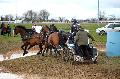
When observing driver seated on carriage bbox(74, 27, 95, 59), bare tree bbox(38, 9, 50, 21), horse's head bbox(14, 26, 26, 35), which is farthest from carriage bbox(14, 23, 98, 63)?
bare tree bbox(38, 9, 50, 21)

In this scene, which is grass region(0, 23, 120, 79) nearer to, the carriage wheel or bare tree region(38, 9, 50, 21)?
the carriage wheel

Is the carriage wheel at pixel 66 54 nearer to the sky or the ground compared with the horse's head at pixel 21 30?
nearer to the ground

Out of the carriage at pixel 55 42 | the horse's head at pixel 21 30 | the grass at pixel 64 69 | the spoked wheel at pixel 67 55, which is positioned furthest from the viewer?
the horse's head at pixel 21 30

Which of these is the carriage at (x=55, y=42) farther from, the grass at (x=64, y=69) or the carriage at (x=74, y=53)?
the grass at (x=64, y=69)

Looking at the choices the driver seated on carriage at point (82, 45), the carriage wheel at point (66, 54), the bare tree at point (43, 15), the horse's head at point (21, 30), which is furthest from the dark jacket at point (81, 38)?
the bare tree at point (43, 15)

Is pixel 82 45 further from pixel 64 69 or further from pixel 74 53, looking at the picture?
pixel 64 69

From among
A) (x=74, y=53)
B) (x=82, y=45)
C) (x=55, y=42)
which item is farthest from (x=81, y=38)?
(x=55, y=42)

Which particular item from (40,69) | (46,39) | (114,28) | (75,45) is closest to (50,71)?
(40,69)

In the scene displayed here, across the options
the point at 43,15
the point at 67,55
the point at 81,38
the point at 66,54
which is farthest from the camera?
the point at 43,15

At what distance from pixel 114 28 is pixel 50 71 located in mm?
33448

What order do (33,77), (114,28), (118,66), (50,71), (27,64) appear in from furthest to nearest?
(114,28) → (27,64) → (118,66) → (50,71) → (33,77)

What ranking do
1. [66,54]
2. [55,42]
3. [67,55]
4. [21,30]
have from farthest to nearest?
1. [21,30]
2. [55,42]
3. [66,54]
4. [67,55]

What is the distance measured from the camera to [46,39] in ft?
77.2

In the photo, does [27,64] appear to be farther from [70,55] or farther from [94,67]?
[94,67]
